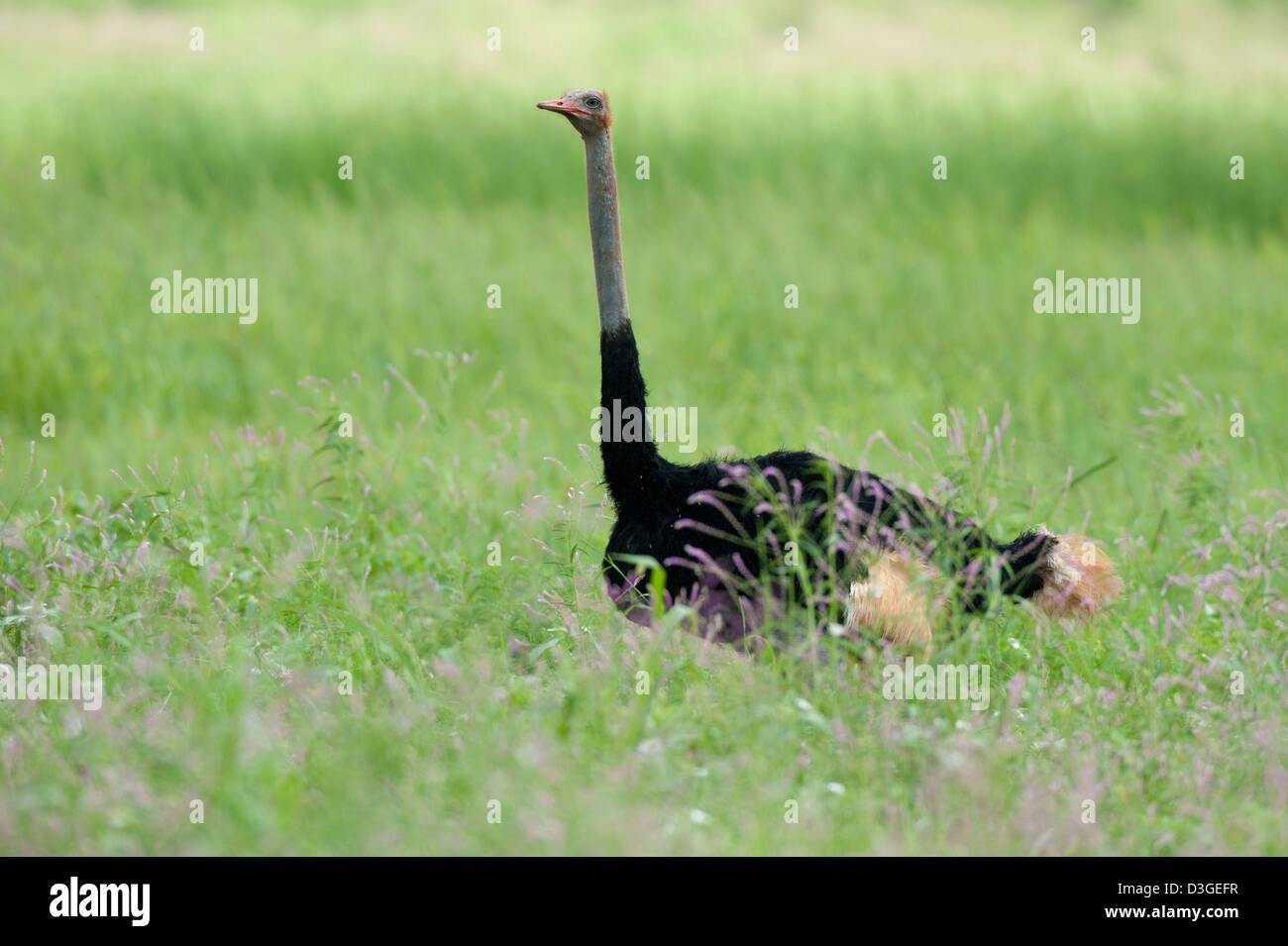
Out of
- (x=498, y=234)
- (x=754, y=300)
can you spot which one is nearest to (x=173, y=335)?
(x=498, y=234)

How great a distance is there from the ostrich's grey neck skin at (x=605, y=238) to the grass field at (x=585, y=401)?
2.26 ft

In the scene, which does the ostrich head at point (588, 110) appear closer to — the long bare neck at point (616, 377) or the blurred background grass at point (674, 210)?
the long bare neck at point (616, 377)

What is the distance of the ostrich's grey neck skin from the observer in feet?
17.6

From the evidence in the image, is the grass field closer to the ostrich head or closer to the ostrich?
the ostrich

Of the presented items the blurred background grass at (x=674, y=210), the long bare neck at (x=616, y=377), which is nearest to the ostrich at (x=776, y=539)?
the long bare neck at (x=616, y=377)

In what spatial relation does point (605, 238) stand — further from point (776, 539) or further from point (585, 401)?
point (585, 401)

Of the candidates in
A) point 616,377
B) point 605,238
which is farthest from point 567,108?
point 616,377

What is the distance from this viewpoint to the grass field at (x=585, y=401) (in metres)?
4.12

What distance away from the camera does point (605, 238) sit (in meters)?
5.36

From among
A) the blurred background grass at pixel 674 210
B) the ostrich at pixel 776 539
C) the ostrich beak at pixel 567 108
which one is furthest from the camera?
the blurred background grass at pixel 674 210

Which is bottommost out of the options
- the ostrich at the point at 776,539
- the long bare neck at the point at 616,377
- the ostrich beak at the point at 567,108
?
the ostrich at the point at 776,539

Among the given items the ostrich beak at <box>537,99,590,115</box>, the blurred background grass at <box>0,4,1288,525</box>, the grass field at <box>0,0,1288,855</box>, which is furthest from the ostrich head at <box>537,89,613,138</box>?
the blurred background grass at <box>0,4,1288,525</box>

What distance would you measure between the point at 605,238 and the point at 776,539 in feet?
4.02
